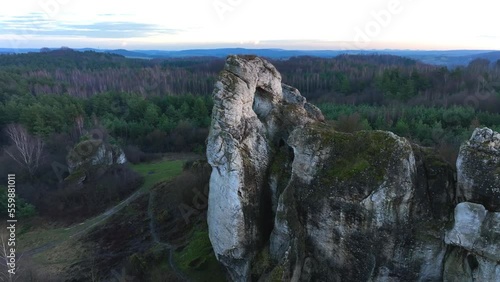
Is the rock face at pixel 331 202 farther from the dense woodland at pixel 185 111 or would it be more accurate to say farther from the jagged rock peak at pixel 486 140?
the dense woodland at pixel 185 111

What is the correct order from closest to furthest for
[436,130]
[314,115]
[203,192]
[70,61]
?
[314,115], [203,192], [436,130], [70,61]

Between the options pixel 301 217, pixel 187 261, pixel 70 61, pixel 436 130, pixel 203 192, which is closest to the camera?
pixel 301 217

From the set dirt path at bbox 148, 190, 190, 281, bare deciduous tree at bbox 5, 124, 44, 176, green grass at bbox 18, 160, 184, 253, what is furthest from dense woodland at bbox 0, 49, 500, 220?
dirt path at bbox 148, 190, 190, 281

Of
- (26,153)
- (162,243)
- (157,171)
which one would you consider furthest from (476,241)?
(26,153)

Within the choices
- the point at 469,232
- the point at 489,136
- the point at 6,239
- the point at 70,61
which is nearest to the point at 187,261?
the point at 469,232

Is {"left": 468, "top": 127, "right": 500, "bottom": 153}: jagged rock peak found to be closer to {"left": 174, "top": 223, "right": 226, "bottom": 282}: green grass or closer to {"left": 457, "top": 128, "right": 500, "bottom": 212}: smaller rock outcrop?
{"left": 457, "top": 128, "right": 500, "bottom": 212}: smaller rock outcrop

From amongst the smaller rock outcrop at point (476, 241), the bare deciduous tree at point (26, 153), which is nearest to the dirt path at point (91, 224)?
the bare deciduous tree at point (26, 153)

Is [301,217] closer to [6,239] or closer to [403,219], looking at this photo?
[403,219]
